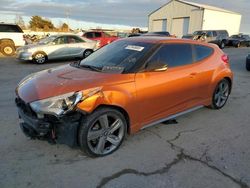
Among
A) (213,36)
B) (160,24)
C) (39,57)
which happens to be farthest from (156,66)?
(160,24)

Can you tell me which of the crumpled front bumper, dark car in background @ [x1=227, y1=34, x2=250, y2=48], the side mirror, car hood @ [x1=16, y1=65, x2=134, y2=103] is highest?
the side mirror

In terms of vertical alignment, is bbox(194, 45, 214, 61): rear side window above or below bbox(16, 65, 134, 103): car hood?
above

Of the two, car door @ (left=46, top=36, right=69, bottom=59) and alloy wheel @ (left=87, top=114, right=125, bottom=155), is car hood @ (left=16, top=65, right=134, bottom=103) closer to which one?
alloy wheel @ (left=87, top=114, right=125, bottom=155)

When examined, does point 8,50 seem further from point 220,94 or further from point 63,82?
Answer: point 220,94

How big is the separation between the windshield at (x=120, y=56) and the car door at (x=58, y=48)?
27.8 ft

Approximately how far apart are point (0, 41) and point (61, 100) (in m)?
14.3

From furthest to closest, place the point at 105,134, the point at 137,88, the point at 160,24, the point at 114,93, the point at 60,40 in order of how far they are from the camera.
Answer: the point at 160,24 → the point at 60,40 → the point at 137,88 → the point at 105,134 → the point at 114,93

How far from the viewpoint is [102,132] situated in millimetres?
3365

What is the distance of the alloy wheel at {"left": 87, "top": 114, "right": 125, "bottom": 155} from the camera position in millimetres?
3273

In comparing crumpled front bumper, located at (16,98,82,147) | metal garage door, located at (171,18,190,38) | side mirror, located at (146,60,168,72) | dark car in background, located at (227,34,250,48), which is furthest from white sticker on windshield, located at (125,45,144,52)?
metal garage door, located at (171,18,190,38)

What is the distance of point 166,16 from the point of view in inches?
1553

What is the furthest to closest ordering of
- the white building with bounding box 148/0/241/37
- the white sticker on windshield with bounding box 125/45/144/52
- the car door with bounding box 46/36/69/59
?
the white building with bounding box 148/0/241/37 → the car door with bounding box 46/36/69/59 → the white sticker on windshield with bounding box 125/45/144/52

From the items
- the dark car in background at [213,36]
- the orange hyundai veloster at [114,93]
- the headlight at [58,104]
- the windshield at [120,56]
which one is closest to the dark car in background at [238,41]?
the dark car in background at [213,36]

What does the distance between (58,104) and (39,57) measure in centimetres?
980
